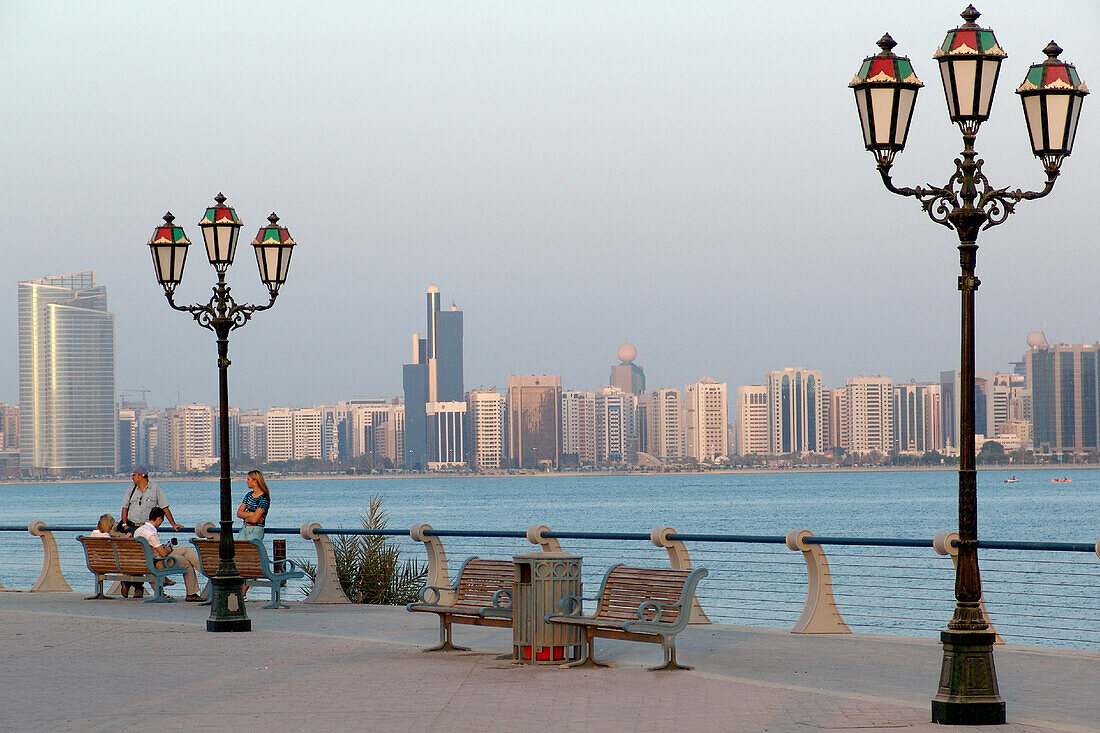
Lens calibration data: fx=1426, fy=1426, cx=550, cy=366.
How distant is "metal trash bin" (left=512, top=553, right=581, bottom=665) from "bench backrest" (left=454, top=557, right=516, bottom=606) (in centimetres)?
54

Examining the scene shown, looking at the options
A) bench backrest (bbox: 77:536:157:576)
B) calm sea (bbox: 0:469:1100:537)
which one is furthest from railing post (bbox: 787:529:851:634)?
calm sea (bbox: 0:469:1100:537)

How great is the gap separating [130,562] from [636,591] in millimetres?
8768

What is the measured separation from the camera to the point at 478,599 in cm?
1241

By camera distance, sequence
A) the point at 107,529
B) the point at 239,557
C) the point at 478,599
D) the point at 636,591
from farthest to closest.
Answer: the point at 107,529, the point at 239,557, the point at 478,599, the point at 636,591

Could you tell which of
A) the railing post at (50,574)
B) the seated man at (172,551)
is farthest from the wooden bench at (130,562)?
the railing post at (50,574)

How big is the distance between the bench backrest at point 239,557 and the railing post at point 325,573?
0.71 metres

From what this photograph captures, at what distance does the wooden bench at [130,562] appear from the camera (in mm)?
17406

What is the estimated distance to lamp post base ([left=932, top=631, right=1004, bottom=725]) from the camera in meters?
8.33

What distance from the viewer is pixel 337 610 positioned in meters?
16.4

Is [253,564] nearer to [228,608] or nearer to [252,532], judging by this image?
[252,532]

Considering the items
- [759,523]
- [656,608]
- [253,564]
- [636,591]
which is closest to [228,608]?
[253,564]

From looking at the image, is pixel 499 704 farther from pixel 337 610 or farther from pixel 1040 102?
pixel 337 610

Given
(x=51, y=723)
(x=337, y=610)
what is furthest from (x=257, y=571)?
(x=51, y=723)

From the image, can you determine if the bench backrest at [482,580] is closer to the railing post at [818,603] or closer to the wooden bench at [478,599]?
the wooden bench at [478,599]
